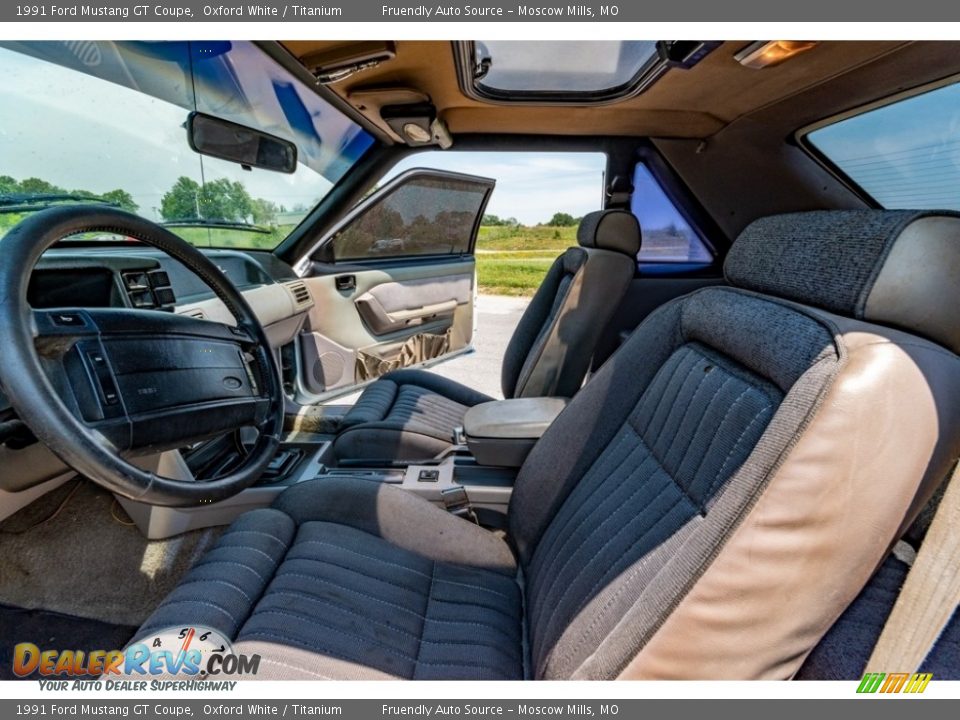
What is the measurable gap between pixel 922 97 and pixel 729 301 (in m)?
1.58

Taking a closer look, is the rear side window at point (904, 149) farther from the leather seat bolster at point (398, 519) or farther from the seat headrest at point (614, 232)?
the leather seat bolster at point (398, 519)

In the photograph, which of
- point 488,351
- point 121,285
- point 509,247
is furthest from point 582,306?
point 509,247

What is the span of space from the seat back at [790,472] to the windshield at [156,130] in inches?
52.5

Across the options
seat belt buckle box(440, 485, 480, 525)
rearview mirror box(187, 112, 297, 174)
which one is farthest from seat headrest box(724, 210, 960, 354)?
rearview mirror box(187, 112, 297, 174)

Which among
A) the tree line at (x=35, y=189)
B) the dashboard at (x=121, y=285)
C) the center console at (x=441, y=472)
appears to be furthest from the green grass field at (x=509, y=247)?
the center console at (x=441, y=472)

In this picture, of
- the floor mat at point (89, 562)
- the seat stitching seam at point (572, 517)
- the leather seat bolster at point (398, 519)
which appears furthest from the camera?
the floor mat at point (89, 562)

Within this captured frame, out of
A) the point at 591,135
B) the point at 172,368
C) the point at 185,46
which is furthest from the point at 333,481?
the point at 591,135

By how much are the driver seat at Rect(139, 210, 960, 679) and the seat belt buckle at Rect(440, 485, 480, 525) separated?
124mm

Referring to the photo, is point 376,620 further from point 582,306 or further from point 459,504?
point 582,306

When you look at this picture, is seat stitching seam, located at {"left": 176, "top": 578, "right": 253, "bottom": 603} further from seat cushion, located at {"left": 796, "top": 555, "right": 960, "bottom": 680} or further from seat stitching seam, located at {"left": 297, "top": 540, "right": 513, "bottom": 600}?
seat cushion, located at {"left": 796, "top": 555, "right": 960, "bottom": 680}

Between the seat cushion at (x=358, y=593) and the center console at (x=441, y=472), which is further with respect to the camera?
the center console at (x=441, y=472)

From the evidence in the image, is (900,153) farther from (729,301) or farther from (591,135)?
(729,301)

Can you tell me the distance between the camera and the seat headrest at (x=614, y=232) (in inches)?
70.7
